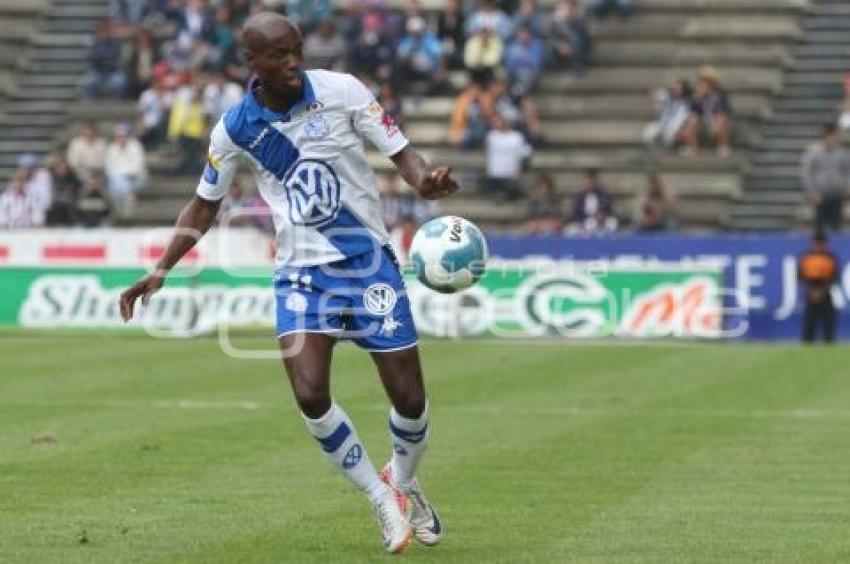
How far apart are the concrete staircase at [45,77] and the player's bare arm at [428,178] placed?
33169mm

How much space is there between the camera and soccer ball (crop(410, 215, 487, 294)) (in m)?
11.5

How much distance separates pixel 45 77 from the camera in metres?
46.2

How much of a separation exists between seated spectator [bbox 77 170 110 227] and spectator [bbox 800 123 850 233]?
40.3ft

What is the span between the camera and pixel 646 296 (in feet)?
109

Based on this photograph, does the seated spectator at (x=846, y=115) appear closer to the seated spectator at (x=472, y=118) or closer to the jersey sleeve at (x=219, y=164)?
the seated spectator at (x=472, y=118)

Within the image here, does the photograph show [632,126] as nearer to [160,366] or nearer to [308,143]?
[160,366]

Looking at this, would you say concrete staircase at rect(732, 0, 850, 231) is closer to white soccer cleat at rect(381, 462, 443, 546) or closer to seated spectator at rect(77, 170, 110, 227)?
seated spectator at rect(77, 170, 110, 227)

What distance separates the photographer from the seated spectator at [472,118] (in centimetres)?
4000

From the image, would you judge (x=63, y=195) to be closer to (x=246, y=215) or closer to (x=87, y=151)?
(x=87, y=151)

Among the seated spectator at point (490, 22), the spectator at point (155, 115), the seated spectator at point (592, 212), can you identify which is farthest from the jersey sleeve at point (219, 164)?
the spectator at point (155, 115)

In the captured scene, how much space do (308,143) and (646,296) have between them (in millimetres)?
22172

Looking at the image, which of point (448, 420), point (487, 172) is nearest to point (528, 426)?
point (448, 420)

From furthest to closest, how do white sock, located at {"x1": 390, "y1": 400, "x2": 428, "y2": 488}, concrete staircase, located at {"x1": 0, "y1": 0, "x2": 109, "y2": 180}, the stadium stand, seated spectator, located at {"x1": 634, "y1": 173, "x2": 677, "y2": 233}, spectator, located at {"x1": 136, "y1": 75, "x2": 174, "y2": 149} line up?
concrete staircase, located at {"x1": 0, "y1": 0, "x2": 109, "y2": 180} < spectator, located at {"x1": 136, "y1": 75, "x2": 174, "y2": 149} < the stadium stand < seated spectator, located at {"x1": 634, "y1": 173, "x2": 677, "y2": 233} < white sock, located at {"x1": 390, "y1": 400, "x2": 428, "y2": 488}

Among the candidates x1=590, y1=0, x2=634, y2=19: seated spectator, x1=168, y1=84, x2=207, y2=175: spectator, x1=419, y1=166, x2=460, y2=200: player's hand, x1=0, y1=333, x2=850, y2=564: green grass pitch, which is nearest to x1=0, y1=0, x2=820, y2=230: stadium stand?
x1=590, y1=0, x2=634, y2=19: seated spectator
